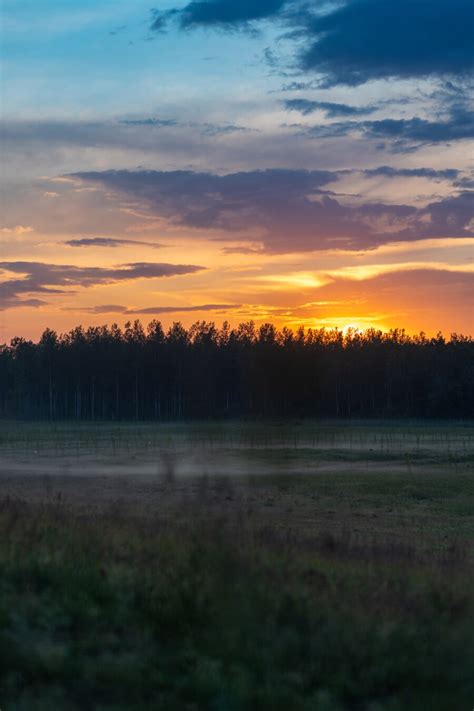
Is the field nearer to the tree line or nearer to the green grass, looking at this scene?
the green grass

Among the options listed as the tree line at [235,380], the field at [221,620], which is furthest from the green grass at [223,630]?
the tree line at [235,380]

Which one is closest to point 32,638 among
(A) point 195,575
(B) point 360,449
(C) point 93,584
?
(C) point 93,584

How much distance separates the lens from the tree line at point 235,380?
151 metres

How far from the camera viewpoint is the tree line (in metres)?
151

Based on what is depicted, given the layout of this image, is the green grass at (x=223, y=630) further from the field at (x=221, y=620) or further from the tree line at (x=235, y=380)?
the tree line at (x=235, y=380)

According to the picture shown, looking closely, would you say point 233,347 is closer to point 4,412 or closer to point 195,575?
point 4,412

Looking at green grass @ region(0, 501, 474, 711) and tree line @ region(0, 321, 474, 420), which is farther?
tree line @ region(0, 321, 474, 420)

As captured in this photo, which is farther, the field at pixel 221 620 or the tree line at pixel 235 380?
the tree line at pixel 235 380

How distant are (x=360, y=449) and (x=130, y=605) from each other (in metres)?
53.6

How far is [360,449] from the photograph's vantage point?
202 ft

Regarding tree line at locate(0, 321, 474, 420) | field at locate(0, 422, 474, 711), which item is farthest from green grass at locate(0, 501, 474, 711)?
tree line at locate(0, 321, 474, 420)

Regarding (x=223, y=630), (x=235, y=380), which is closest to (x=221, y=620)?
(x=223, y=630)

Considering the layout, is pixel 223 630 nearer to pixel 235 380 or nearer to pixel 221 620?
pixel 221 620

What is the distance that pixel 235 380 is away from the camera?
6245 inches
